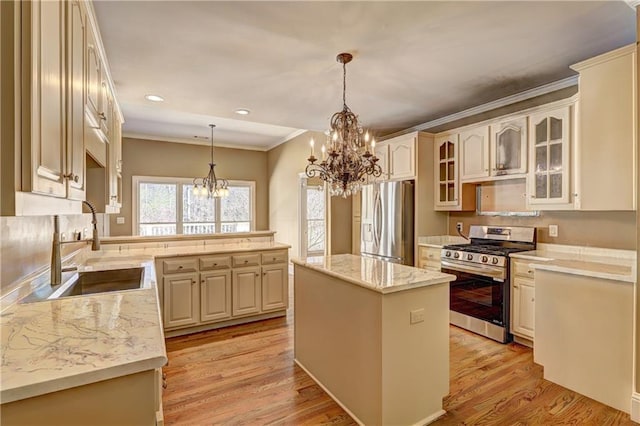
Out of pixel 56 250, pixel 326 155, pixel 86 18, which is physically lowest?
pixel 56 250

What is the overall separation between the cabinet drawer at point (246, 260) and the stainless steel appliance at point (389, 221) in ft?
5.59

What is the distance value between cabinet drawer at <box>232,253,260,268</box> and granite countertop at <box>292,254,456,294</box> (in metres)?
1.26

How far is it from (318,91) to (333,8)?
138 centimetres

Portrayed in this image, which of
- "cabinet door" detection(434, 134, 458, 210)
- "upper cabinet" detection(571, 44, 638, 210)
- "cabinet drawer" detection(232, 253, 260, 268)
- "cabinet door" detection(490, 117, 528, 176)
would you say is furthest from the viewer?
"cabinet door" detection(434, 134, 458, 210)

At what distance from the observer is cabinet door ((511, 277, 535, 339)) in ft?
9.87

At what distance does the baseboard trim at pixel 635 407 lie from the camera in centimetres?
202

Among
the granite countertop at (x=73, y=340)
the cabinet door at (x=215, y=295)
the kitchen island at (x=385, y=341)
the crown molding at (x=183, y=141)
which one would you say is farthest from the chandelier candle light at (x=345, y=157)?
the crown molding at (x=183, y=141)

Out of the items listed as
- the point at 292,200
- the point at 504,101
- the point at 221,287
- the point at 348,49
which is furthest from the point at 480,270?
the point at 292,200

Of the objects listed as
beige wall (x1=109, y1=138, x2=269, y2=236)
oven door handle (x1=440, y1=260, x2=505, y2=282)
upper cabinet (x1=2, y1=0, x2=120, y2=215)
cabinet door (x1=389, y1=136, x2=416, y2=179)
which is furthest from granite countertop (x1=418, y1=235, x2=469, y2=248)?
beige wall (x1=109, y1=138, x2=269, y2=236)

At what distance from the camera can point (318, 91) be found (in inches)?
132

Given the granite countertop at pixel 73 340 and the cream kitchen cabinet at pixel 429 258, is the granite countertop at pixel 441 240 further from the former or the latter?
the granite countertop at pixel 73 340

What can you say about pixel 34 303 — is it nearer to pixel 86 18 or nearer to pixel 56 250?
pixel 56 250

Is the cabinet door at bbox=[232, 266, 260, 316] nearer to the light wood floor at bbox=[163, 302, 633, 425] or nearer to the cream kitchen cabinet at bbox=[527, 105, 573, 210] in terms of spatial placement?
the light wood floor at bbox=[163, 302, 633, 425]

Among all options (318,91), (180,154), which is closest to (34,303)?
(318,91)
